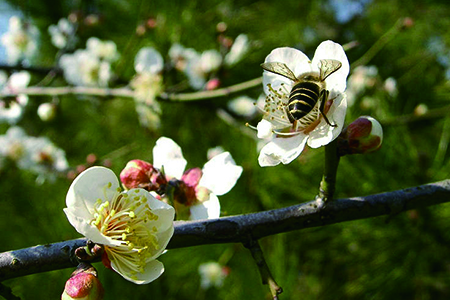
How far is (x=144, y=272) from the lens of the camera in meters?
0.80

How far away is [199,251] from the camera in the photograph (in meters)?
1.79

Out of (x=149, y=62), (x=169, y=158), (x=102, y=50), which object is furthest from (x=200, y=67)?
(x=169, y=158)

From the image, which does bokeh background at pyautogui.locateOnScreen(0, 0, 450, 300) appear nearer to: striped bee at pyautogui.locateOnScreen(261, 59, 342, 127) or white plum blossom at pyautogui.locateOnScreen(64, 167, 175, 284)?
Answer: striped bee at pyautogui.locateOnScreen(261, 59, 342, 127)

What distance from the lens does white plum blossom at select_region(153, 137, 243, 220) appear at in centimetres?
95

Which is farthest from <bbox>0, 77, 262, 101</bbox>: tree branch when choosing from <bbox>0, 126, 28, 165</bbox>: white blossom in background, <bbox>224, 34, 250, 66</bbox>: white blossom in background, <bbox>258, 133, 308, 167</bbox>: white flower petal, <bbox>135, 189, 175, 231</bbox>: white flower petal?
<bbox>135, 189, 175, 231</bbox>: white flower petal

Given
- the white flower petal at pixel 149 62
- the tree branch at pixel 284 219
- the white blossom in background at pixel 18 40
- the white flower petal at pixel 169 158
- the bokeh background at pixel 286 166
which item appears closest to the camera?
the tree branch at pixel 284 219

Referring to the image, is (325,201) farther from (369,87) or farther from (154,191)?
(369,87)

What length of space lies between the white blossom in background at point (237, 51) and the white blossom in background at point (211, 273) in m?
0.97

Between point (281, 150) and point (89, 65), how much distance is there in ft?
6.22

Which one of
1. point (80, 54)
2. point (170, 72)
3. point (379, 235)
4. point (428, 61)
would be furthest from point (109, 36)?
point (379, 235)

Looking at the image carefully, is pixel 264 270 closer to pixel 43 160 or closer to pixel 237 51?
pixel 237 51

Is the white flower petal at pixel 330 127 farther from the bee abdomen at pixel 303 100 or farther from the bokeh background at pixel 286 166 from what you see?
the bokeh background at pixel 286 166

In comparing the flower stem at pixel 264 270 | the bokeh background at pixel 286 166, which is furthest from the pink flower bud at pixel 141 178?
the bokeh background at pixel 286 166

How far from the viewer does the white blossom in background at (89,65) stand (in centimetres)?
243
